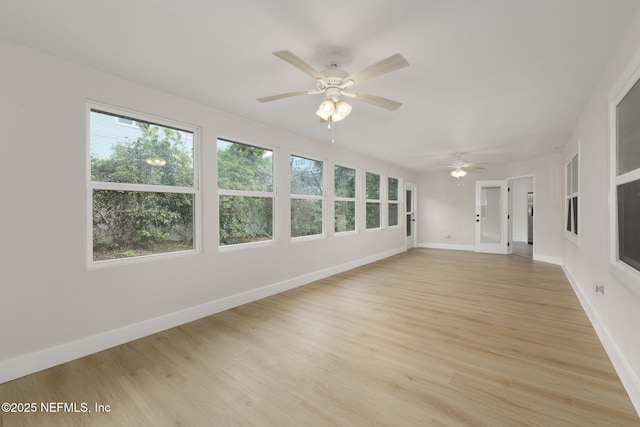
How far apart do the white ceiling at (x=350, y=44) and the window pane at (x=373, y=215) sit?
3388 mm

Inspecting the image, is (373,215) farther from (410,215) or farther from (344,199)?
(410,215)

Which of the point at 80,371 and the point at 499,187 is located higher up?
the point at 499,187

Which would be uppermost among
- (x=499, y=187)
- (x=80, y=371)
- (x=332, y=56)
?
(x=332, y=56)

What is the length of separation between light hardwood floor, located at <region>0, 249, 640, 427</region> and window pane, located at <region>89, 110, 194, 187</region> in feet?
5.24

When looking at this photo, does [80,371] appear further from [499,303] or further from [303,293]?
[499,303]

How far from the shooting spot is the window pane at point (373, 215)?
21.6 ft

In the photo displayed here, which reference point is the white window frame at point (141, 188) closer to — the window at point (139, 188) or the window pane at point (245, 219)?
the window at point (139, 188)

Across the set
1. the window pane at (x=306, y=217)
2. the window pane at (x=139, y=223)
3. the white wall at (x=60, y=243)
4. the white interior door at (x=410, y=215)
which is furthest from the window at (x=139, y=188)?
the white interior door at (x=410, y=215)

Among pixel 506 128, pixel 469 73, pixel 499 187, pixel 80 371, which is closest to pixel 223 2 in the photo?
pixel 469 73

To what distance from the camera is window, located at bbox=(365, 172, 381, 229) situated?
6.51 m

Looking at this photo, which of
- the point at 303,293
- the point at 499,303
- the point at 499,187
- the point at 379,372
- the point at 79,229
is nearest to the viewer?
the point at 379,372

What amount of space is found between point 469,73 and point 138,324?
3.88 meters

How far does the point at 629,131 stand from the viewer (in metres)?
1.89

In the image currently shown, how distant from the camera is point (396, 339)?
8.60ft
